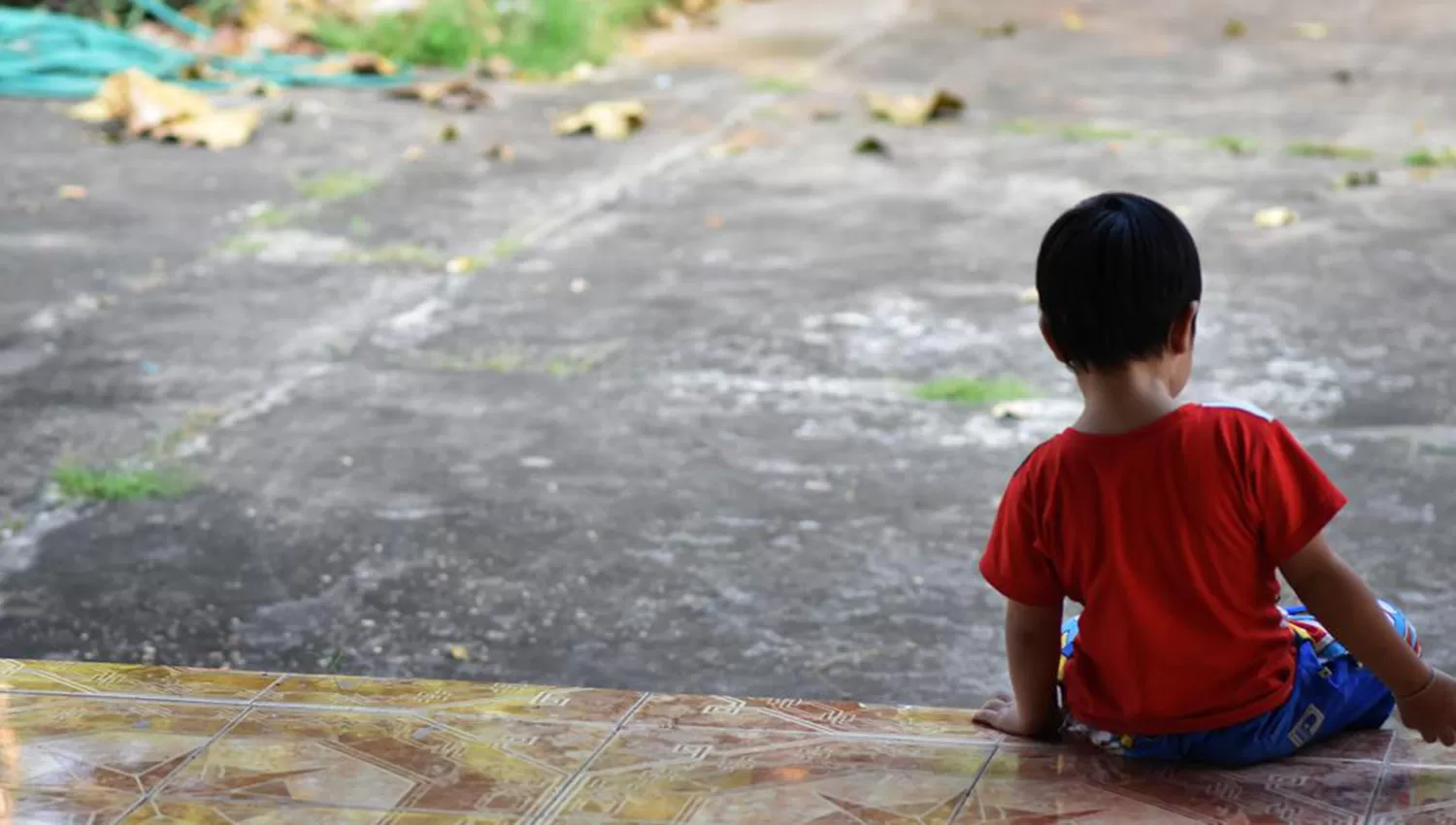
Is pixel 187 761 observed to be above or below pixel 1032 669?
below

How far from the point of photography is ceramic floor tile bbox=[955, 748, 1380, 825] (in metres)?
2.25

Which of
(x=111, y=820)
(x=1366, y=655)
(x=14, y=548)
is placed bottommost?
(x=14, y=548)

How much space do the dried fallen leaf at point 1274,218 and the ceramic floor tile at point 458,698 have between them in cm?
385

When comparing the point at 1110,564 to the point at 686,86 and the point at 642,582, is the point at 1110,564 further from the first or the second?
the point at 686,86

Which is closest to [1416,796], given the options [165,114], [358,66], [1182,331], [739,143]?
[1182,331]

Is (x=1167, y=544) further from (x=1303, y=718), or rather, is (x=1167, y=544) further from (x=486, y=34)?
(x=486, y=34)

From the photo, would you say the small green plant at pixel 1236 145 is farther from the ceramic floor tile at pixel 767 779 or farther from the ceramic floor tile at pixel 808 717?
the ceramic floor tile at pixel 767 779

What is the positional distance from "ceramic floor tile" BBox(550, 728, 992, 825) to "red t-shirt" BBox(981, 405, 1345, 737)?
0.26 metres

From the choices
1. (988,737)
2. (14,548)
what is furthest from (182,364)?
(988,737)

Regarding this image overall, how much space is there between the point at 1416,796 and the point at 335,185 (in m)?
5.21

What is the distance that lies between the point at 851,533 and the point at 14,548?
1701mm

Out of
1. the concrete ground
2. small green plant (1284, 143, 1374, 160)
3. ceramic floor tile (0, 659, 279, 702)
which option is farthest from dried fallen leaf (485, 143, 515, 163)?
ceramic floor tile (0, 659, 279, 702)

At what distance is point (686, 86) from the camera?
8.59 m

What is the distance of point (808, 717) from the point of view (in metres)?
2.66
